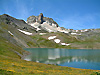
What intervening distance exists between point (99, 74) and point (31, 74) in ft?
50.5

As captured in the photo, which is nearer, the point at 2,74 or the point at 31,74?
the point at 2,74

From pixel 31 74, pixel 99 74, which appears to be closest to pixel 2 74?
pixel 31 74

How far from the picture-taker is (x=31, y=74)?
20078 mm

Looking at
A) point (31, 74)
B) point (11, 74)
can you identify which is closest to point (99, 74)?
point (31, 74)

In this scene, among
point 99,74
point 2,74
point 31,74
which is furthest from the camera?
point 99,74

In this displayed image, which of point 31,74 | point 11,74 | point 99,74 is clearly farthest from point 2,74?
point 99,74

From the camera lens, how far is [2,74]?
16641mm

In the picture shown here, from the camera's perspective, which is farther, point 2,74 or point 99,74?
point 99,74

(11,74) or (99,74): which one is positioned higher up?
(11,74)

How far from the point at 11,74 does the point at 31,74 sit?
158 inches

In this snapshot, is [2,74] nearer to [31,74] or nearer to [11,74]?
[11,74]

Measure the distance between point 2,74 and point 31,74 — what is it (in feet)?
18.1

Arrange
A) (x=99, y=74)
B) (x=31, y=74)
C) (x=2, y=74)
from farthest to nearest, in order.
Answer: (x=99, y=74) < (x=31, y=74) < (x=2, y=74)
